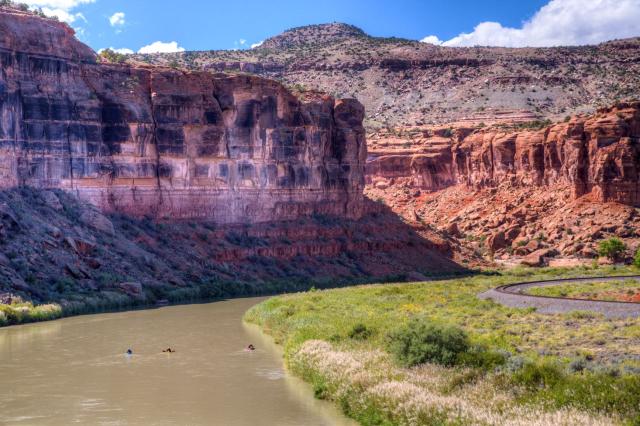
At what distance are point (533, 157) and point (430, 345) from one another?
70427mm

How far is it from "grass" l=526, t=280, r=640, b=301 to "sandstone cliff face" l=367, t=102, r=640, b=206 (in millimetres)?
40223

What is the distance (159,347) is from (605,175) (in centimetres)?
5922

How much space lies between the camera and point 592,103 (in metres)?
109

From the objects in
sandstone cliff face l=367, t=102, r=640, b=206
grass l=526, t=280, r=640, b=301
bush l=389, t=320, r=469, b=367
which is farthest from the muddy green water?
sandstone cliff face l=367, t=102, r=640, b=206

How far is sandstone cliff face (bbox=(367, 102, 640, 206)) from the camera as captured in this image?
83625 millimetres

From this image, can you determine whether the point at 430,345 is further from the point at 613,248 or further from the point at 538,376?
the point at 613,248

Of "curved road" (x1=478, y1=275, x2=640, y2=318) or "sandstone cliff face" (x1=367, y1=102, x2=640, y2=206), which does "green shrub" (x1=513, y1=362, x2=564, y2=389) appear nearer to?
"curved road" (x1=478, y1=275, x2=640, y2=318)

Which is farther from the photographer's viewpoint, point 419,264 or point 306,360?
point 419,264

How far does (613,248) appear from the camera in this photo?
74.2 m

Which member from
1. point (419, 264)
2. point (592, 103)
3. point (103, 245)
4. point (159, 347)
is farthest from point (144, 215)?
point (592, 103)

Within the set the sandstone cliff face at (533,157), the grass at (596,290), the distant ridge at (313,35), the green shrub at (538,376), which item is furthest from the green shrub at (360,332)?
the distant ridge at (313,35)

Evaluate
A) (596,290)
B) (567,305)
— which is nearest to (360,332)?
(567,305)

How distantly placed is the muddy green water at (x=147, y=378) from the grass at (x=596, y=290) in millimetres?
13215

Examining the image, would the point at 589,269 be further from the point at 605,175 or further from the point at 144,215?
the point at 144,215
